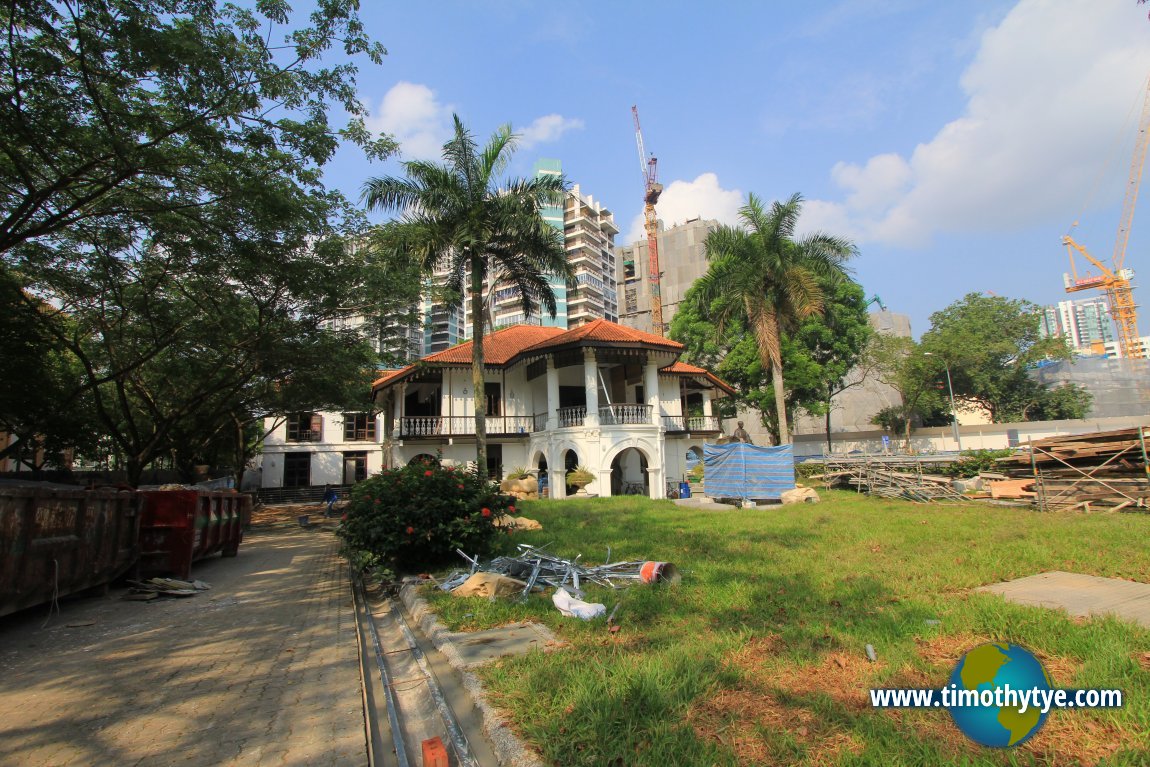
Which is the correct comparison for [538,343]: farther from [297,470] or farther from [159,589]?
[297,470]

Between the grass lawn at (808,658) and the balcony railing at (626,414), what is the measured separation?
13338mm

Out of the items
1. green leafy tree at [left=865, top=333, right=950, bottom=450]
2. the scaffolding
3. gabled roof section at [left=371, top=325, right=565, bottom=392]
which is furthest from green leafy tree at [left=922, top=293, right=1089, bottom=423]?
gabled roof section at [left=371, top=325, right=565, bottom=392]

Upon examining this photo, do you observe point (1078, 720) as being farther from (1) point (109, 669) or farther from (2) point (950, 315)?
(2) point (950, 315)

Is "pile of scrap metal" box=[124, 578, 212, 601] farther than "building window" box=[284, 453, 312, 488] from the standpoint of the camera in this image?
No

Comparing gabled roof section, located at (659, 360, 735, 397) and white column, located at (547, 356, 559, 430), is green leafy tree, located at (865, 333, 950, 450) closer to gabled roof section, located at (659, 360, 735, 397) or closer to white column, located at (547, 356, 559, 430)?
gabled roof section, located at (659, 360, 735, 397)

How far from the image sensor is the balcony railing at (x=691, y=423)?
82.0 feet

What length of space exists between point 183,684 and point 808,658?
4740 millimetres

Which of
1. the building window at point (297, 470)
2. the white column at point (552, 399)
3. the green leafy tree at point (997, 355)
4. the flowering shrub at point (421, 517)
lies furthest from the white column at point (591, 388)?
the green leafy tree at point (997, 355)

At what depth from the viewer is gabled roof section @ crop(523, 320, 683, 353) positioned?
20.2 m

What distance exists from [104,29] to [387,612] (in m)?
8.44

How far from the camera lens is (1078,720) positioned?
2.93m

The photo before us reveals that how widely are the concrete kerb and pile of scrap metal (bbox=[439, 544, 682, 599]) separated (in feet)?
2.24

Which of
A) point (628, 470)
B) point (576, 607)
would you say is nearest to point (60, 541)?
point (576, 607)

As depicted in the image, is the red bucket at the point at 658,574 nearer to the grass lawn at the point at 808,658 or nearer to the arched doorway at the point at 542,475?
the grass lawn at the point at 808,658
